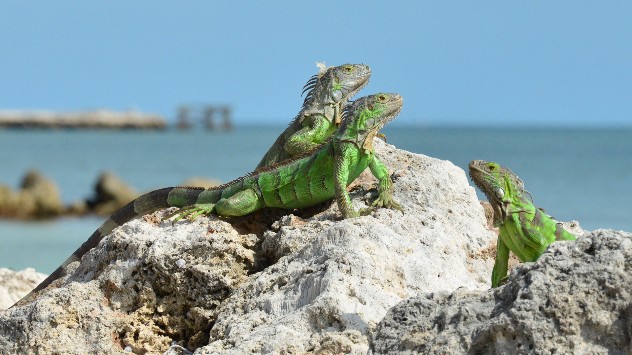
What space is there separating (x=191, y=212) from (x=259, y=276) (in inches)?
43.3

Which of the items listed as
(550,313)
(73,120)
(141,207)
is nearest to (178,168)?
(141,207)

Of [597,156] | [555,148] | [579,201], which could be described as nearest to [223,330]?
[579,201]

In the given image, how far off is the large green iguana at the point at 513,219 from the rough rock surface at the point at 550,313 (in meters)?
1.36

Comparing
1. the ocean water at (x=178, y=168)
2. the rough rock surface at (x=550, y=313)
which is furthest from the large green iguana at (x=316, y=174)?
the ocean water at (x=178, y=168)

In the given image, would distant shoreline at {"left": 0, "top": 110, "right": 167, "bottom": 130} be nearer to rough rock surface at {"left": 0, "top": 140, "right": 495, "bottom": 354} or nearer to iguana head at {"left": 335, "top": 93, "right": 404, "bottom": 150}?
iguana head at {"left": 335, "top": 93, "right": 404, "bottom": 150}

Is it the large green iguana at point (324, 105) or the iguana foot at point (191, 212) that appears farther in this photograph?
the large green iguana at point (324, 105)

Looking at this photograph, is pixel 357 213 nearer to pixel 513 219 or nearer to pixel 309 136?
pixel 513 219

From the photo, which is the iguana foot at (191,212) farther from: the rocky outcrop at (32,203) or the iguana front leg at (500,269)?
the rocky outcrop at (32,203)

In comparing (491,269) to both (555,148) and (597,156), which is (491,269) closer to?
(597,156)

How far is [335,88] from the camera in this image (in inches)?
346

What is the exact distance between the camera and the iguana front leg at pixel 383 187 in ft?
21.3

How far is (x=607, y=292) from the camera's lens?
4.32m

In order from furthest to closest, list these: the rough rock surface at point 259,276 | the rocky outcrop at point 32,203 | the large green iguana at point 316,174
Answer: the rocky outcrop at point 32,203, the large green iguana at point 316,174, the rough rock surface at point 259,276

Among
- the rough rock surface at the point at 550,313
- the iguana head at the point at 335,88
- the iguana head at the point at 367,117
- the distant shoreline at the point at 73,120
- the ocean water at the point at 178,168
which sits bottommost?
the rough rock surface at the point at 550,313
